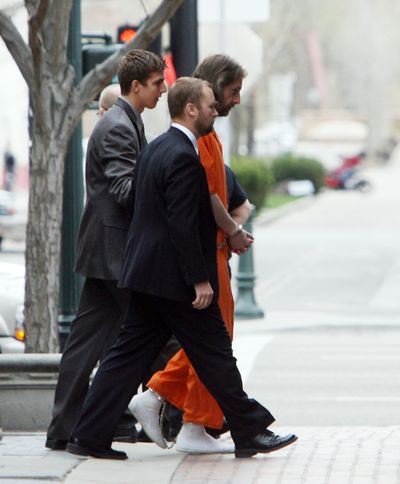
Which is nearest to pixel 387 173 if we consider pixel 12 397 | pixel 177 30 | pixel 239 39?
pixel 239 39

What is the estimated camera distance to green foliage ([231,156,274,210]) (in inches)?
1533

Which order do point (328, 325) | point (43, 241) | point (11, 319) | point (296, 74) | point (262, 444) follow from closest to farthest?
point (262, 444) < point (43, 241) < point (11, 319) < point (328, 325) < point (296, 74)

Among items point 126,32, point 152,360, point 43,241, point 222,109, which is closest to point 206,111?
point 222,109

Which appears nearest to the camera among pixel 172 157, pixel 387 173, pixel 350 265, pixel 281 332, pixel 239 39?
pixel 172 157

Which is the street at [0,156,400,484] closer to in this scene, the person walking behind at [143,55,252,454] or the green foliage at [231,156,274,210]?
the person walking behind at [143,55,252,454]

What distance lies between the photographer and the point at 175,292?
687cm

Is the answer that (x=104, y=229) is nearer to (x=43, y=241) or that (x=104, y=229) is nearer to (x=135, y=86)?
(x=135, y=86)

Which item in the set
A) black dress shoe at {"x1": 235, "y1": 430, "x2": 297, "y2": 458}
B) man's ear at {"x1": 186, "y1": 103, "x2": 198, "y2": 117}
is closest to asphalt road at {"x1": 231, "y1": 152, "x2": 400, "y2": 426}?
black dress shoe at {"x1": 235, "y1": 430, "x2": 297, "y2": 458}

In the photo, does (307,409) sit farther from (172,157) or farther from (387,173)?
(387,173)

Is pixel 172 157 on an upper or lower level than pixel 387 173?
upper

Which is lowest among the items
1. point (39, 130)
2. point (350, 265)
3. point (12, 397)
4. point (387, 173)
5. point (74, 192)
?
point (387, 173)

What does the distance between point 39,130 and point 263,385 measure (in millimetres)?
3209

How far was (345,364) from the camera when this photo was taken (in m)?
12.5

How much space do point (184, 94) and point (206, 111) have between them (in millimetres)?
127
